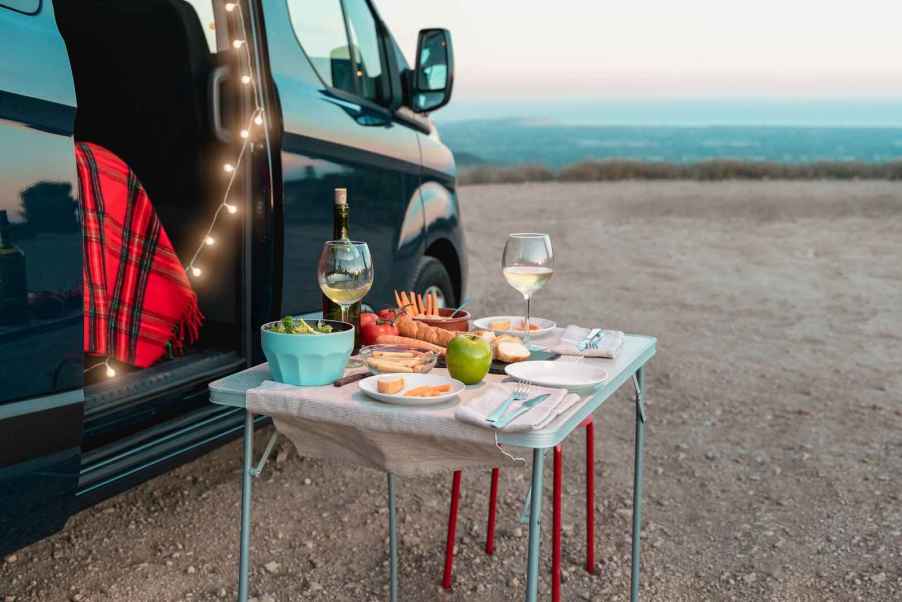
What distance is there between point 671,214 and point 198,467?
36.4 feet

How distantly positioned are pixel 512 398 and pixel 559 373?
23cm

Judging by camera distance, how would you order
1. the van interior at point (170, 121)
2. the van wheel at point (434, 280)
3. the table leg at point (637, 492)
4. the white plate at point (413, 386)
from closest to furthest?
the white plate at point (413, 386) → the table leg at point (637, 492) → the van interior at point (170, 121) → the van wheel at point (434, 280)

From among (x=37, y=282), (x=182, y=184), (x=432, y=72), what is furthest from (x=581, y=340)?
(x=432, y=72)

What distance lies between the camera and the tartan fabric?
9.12 feet

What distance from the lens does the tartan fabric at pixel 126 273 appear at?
2.78 metres

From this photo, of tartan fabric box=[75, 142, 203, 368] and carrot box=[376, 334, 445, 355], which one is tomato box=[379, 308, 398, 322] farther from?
tartan fabric box=[75, 142, 203, 368]

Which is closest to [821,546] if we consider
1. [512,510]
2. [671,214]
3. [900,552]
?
[900,552]

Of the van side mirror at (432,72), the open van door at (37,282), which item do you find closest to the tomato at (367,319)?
the open van door at (37,282)

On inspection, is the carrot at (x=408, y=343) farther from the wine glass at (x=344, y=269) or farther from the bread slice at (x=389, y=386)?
the bread slice at (x=389, y=386)

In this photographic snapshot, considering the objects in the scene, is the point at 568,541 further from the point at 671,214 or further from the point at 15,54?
the point at 671,214

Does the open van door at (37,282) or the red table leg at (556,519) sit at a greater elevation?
the open van door at (37,282)

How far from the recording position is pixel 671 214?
13.7 meters

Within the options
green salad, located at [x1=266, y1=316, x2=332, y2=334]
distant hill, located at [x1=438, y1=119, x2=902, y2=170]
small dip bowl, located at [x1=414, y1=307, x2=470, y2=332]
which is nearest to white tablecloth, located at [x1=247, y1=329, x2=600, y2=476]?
green salad, located at [x1=266, y1=316, x2=332, y2=334]

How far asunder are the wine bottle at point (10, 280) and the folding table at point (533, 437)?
436 mm
